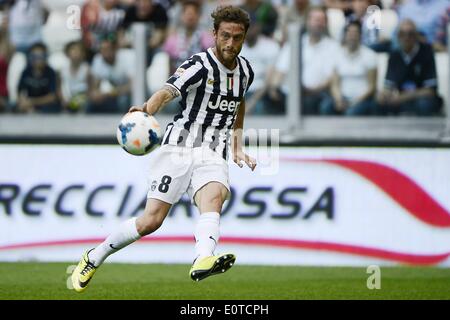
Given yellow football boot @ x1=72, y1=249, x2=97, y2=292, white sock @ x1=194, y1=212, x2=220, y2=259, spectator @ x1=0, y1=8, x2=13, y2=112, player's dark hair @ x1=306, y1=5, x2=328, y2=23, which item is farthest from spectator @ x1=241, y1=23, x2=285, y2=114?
white sock @ x1=194, y1=212, x2=220, y2=259

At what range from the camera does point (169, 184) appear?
7.80m

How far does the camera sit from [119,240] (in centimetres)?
794

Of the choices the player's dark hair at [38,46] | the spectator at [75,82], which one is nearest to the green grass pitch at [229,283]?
the spectator at [75,82]

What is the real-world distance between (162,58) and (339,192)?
2.69m

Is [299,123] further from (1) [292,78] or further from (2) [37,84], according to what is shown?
(2) [37,84]

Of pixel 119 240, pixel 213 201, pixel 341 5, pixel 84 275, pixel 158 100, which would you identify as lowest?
pixel 84 275

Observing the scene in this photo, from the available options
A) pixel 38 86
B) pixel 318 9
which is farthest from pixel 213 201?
pixel 38 86

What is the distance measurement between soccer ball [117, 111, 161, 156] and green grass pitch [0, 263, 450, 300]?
69.5 inches

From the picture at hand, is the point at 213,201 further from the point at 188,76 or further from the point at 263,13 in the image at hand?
the point at 263,13

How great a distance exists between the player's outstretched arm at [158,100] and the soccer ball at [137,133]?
0.05m

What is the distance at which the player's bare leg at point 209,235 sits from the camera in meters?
7.10

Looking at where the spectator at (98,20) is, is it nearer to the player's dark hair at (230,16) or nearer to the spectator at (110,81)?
the spectator at (110,81)

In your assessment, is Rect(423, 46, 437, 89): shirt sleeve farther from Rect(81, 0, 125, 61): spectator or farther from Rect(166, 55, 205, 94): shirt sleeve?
Rect(166, 55, 205, 94): shirt sleeve

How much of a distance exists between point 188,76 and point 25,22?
5.66 metres
